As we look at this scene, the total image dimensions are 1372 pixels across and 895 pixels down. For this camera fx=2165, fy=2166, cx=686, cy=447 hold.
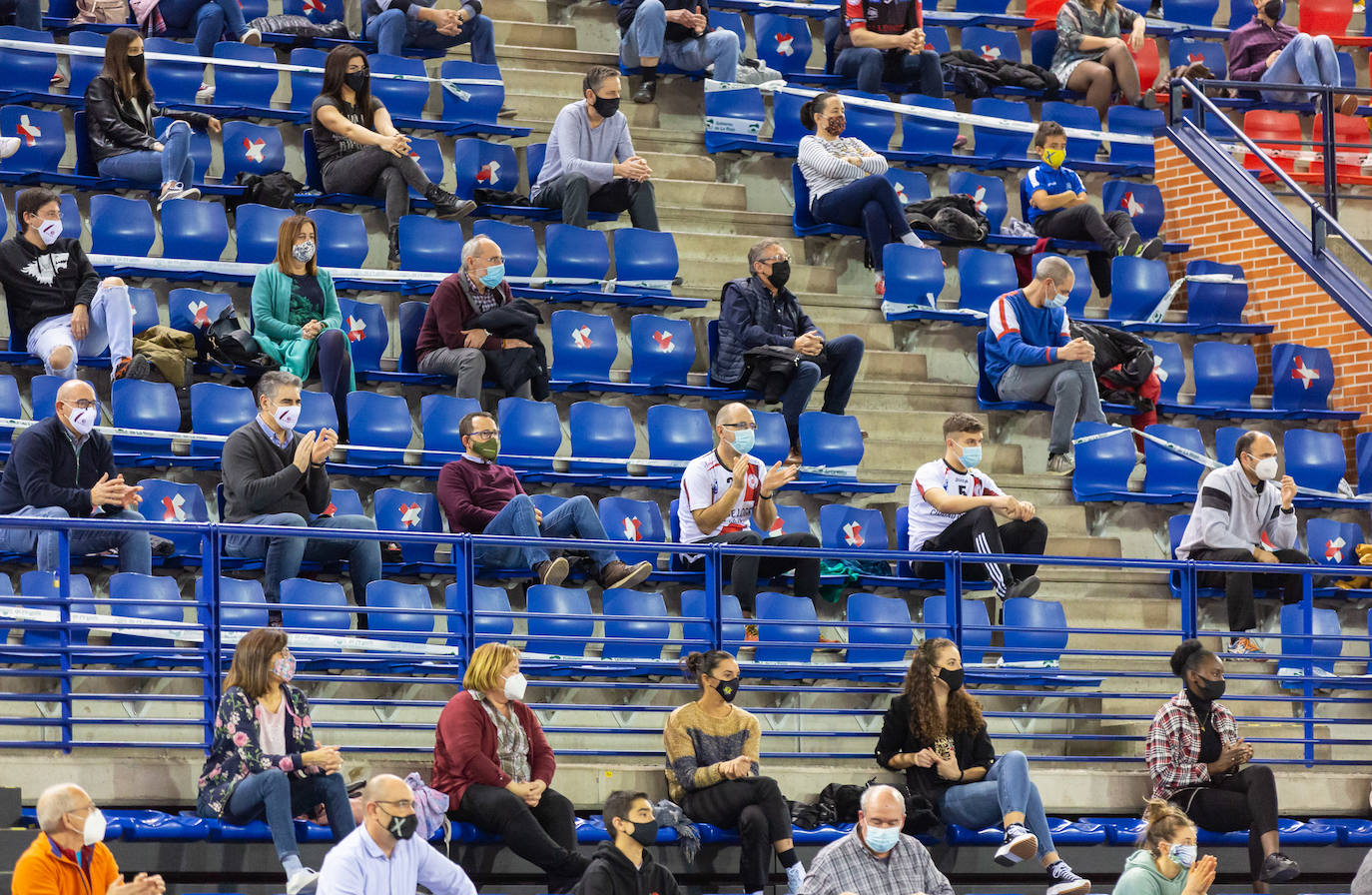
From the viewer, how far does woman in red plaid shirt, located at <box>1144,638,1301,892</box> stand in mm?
10344

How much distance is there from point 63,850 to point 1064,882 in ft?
14.4

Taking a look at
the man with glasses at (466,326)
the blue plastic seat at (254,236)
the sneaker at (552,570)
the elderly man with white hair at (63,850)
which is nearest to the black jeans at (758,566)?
the sneaker at (552,570)

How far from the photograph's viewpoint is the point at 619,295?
12977mm

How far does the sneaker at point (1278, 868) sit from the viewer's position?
1002cm

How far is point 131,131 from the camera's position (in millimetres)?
12586

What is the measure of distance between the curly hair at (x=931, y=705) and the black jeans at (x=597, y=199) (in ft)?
14.4

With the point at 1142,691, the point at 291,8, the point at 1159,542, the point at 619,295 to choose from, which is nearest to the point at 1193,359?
the point at 1159,542

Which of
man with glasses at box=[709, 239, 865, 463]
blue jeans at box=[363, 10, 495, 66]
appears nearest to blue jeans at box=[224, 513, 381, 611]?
man with glasses at box=[709, 239, 865, 463]

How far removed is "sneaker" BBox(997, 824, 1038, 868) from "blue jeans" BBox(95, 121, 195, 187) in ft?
20.0

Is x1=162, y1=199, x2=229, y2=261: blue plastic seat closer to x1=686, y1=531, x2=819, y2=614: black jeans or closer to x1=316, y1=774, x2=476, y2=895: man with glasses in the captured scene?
x1=686, y1=531, x2=819, y2=614: black jeans

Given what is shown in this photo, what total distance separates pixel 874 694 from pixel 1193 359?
4.35 meters

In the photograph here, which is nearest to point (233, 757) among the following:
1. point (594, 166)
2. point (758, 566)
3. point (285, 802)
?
point (285, 802)

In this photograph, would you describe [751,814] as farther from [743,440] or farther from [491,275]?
Answer: [491,275]

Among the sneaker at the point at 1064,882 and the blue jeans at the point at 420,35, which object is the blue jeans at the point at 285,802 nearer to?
the sneaker at the point at 1064,882
